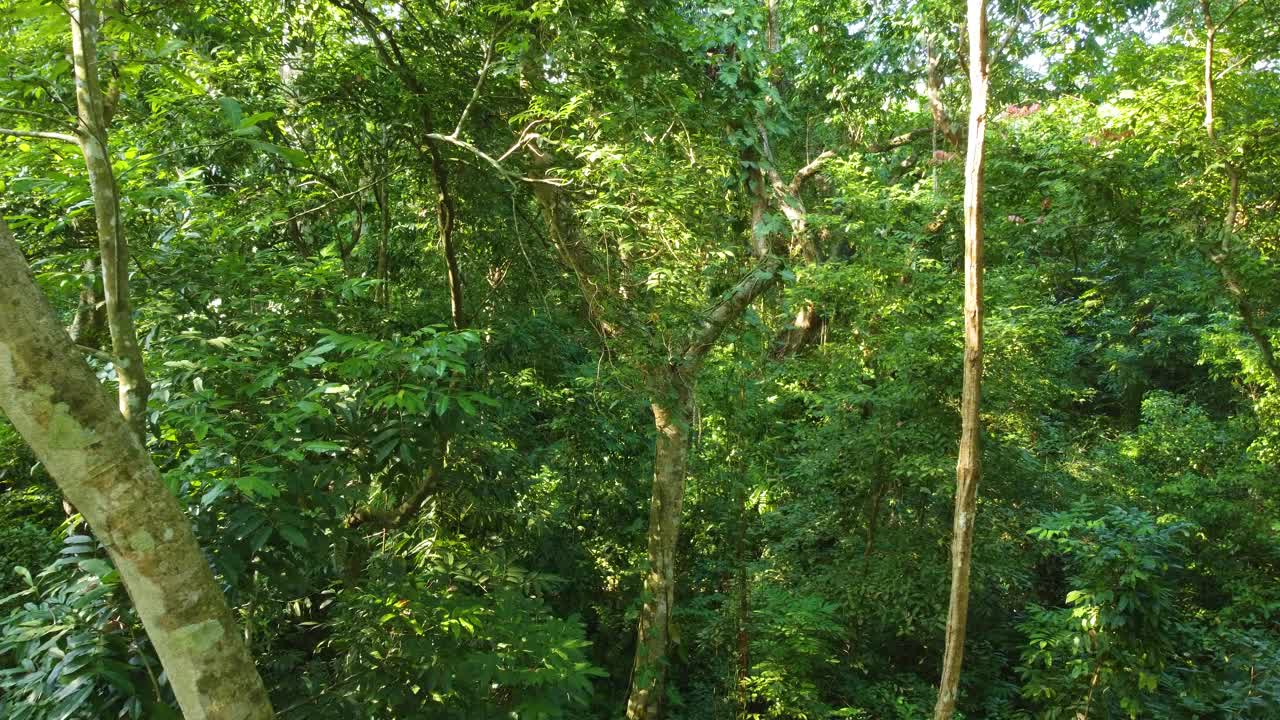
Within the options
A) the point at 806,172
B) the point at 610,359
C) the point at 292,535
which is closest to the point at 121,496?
the point at 292,535

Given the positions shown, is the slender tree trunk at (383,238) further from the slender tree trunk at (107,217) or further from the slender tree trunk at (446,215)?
the slender tree trunk at (107,217)

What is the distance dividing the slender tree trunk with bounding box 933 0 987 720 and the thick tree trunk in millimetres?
2290

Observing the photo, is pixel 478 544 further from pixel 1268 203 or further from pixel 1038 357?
pixel 1268 203

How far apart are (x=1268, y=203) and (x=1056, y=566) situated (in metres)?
3.67

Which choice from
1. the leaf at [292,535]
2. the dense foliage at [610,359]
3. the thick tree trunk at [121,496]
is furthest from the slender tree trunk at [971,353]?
the thick tree trunk at [121,496]

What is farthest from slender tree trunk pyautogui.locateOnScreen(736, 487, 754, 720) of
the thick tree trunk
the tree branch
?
the tree branch

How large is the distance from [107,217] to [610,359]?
7.14 feet

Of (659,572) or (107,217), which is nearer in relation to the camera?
(107,217)

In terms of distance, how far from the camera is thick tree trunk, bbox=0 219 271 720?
1.40 meters

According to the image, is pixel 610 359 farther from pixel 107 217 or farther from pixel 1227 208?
pixel 1227 208

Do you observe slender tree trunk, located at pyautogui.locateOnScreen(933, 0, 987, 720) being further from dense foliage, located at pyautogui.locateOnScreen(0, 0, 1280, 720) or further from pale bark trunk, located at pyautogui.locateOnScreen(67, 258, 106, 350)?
pale bark trunk, located at pyautogui.locateOnScreen(67, 258, 106, 350)

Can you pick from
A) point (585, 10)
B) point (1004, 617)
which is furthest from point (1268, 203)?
point (585, 10)

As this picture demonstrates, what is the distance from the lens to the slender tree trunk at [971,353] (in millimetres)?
2623

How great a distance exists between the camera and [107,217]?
1.90 metres
